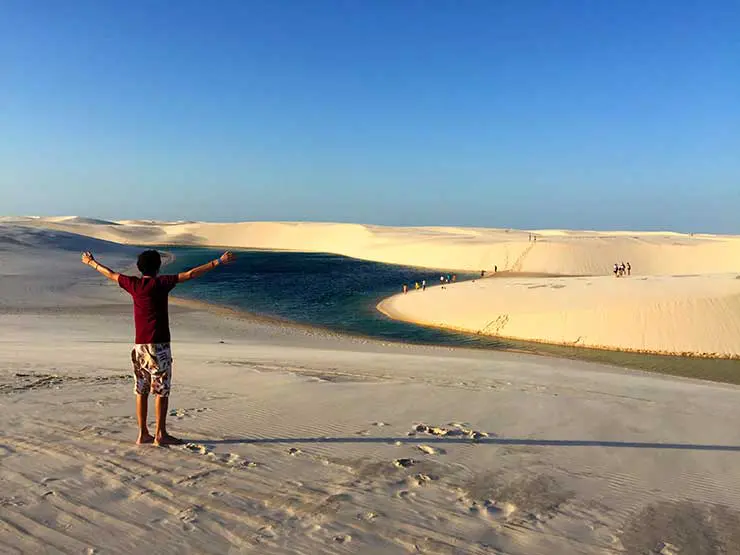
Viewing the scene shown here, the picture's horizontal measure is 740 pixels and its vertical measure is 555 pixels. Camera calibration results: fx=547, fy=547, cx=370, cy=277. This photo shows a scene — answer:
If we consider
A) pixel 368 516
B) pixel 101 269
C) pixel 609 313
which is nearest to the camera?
pixel 368 516

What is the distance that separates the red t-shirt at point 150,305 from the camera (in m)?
4.85

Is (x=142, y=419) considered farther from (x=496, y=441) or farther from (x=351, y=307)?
(x=351, y=307)

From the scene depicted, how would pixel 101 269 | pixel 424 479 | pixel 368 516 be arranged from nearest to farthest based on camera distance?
pixel 368 516 < pixel 424 479 < pixel 101 269

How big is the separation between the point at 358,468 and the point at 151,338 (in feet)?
7.07

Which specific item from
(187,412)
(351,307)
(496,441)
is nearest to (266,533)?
(496,441)

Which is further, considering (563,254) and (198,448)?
(563,254)

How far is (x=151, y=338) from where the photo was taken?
4871mm

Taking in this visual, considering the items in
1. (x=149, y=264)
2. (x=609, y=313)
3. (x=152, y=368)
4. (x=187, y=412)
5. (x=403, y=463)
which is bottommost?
(x=609, y=313)

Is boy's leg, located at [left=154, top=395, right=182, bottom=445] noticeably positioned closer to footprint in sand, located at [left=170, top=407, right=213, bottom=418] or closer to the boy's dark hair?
footprint in sand, located at [left=170, top=407, right=213, bottom=418]

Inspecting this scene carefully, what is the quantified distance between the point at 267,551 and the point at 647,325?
833 inches

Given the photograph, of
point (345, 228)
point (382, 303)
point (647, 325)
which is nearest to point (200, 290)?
point (382, 303)

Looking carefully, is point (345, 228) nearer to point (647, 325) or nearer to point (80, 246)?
point (80, 246)

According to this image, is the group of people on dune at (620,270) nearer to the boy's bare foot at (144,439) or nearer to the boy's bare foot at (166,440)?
the boy's bare foot at (166,440)

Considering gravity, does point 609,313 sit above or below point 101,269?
below
